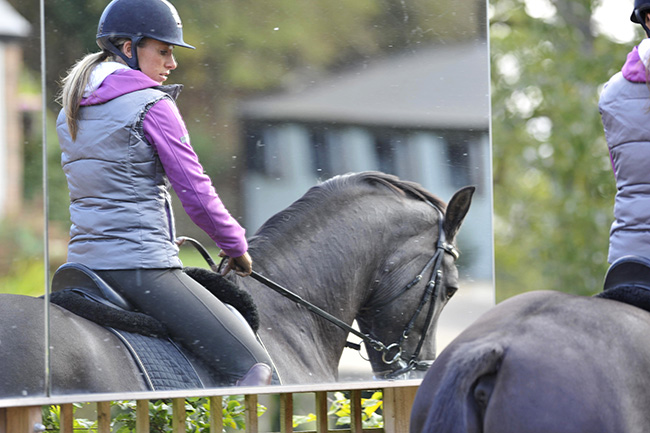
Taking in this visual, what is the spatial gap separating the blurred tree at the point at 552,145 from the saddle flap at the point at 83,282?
1029 centimetres

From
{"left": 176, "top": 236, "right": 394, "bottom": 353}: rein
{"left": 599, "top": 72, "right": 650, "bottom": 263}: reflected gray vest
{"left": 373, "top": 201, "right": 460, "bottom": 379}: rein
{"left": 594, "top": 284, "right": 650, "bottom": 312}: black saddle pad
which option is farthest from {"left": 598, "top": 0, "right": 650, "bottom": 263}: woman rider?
{"left": 176, "top": 236, "right": 394, "bottom": 353}: rein

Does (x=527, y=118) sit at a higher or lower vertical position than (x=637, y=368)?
higher

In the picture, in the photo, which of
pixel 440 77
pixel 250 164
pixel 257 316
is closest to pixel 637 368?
pixel 257 316

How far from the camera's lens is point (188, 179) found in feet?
12.2

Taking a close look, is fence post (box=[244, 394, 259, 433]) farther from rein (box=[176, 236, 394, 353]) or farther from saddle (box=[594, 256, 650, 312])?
saddle (box=[594, 256, 650, 312])

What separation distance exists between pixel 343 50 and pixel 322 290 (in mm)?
1147

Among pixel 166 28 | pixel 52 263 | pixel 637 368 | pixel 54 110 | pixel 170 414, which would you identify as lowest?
pixel 170 414

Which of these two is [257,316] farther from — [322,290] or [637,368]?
[637,368]

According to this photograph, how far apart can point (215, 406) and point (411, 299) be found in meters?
1.07

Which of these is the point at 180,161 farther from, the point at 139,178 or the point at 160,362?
the point at 160,362

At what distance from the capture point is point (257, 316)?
397cm

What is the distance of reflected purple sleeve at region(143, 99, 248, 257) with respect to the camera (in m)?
3.65

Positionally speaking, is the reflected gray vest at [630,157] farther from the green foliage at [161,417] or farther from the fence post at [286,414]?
the green foliage at [161,417]

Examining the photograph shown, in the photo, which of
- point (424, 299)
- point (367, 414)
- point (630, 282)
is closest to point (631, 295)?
point (630, 282)
